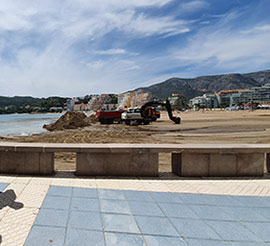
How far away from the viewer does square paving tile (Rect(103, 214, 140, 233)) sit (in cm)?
303

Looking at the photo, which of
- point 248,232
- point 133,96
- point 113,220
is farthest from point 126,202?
point 133,96

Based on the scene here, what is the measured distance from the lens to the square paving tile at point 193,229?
2.97 metres

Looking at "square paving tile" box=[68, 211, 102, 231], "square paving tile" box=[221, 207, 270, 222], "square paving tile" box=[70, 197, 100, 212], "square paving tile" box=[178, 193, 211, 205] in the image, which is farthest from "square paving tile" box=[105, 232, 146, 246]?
"square paving tile" box=[221, 207, 270, 222]

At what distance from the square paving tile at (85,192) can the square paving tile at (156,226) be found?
1.13m

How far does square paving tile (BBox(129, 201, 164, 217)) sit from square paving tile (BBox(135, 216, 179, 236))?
0.41ft

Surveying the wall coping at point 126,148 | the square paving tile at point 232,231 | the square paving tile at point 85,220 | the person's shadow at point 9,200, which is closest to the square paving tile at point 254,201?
the square paving tile at point 232,231

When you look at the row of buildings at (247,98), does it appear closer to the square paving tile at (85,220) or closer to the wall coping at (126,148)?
the wall coping at (126,148)

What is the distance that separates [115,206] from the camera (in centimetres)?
375

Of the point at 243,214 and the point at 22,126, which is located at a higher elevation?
the point at 243,214

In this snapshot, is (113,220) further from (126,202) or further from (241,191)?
(241,191)

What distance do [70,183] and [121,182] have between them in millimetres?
1054

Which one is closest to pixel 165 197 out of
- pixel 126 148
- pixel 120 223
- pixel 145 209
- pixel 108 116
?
pixel 145 209

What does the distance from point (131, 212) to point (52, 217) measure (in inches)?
44.2

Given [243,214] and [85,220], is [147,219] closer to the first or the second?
[85,220]
